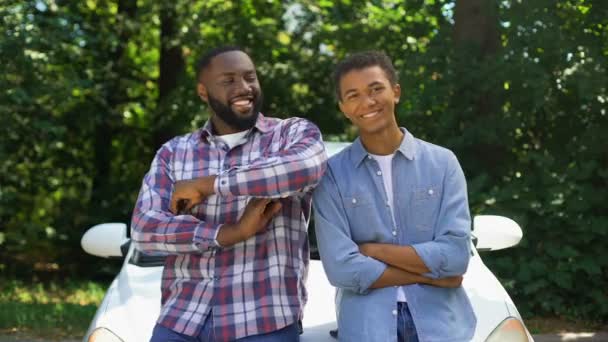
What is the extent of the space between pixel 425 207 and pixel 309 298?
2.93ft

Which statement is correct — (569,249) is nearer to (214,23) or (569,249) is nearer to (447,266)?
(447,266)

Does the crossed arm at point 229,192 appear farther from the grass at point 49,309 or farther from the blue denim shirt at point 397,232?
the grass at point 49,309

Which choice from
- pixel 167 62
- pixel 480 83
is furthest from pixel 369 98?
pixel 167 62

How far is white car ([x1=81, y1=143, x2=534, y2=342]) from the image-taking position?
3.37m

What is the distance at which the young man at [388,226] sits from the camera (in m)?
2.98

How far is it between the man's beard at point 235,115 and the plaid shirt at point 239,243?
0.04 m

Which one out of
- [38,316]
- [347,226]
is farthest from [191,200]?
[38,316]

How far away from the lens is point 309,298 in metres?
3.74

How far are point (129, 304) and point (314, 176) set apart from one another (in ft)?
3.62

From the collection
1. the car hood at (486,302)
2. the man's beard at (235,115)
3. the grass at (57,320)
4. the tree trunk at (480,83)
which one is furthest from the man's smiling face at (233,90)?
the tree trunk at (480,83)

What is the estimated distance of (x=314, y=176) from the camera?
3.10 meters

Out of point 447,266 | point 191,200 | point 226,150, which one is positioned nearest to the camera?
point 447,266

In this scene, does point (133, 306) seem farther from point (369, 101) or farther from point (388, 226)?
point (369, 101)

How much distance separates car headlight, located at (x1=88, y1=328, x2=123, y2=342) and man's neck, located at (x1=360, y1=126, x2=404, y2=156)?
1.25m
